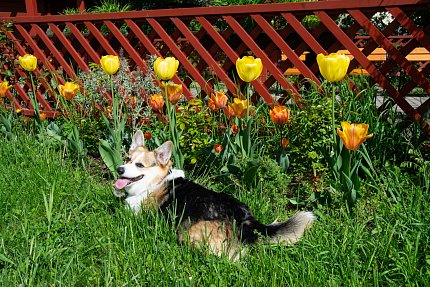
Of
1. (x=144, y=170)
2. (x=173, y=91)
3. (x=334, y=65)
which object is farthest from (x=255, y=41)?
(x=144, y=170)

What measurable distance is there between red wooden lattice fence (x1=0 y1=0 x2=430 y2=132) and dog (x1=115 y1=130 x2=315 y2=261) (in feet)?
4.44

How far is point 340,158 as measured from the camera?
10.4 feet

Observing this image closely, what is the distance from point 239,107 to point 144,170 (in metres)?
0.84

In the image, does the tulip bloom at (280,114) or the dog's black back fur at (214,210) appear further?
the tulip bloom at (280,114)

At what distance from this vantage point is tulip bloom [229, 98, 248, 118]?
11.5ft

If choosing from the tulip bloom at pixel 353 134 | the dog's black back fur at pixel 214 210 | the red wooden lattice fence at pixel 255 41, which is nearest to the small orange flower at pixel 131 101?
the red wooden lattice fence at pixel 255 41

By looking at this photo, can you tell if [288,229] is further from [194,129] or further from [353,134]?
[194,129]

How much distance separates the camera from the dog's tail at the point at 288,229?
8.78 ft

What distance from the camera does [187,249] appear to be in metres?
2.63

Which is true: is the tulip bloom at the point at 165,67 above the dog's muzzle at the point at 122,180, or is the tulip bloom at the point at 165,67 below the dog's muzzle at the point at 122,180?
above

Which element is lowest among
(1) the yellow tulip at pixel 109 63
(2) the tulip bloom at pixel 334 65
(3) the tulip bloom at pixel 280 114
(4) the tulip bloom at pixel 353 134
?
(4) the tulip bloom at pixel 353 134

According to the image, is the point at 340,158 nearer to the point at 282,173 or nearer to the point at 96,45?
the point at 282,173

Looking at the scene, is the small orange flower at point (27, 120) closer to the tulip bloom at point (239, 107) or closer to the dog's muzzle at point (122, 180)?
the dog's muzzle at point (122, 180)

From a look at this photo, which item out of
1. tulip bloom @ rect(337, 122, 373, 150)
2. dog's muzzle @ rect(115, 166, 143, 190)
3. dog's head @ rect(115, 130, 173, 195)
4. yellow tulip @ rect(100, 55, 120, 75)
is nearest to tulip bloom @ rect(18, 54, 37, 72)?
yellow tulip @ rect(100, 55, 120, 75)
